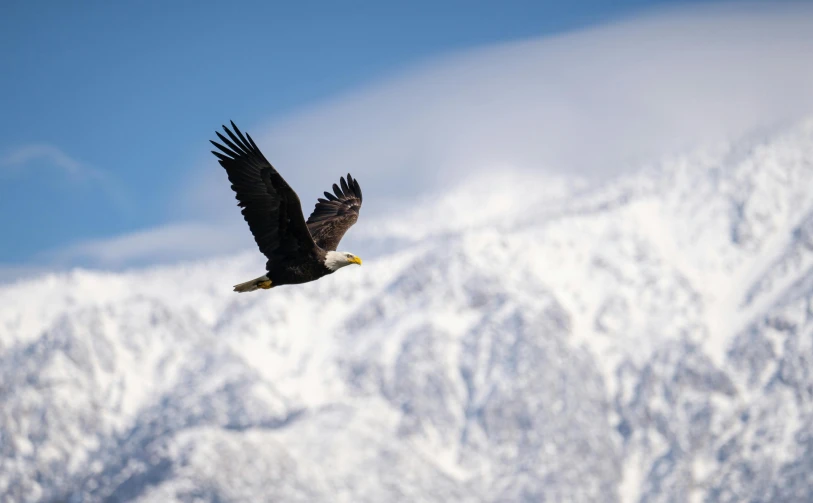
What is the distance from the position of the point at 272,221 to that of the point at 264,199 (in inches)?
30.3

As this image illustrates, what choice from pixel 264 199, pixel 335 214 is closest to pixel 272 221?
pixel 264 199

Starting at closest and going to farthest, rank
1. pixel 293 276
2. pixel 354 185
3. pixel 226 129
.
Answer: pixel 226 129, pixel 293 276, pixel 354 185

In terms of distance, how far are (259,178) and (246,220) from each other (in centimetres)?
143

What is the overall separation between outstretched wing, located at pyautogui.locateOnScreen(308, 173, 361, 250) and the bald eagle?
454cm

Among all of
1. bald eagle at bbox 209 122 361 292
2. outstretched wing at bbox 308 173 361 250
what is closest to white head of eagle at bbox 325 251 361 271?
bald eagle at bbox 209 122 361 292

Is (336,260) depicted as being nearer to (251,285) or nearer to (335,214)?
(251,285)

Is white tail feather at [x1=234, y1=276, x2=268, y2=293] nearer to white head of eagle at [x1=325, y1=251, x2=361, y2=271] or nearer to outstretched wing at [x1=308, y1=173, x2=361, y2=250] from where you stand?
white head of eagle at [x1=325, y1=251, x2=361, y2=271]

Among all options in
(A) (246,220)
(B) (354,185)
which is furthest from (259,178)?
(B) (354,185)

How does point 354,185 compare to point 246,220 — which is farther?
point 354,185

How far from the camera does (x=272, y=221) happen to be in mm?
34000

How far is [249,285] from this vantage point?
3466 cm

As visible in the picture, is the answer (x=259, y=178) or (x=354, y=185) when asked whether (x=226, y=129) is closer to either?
(x=259, y=178)

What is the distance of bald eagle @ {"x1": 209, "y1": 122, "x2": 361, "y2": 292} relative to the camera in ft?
108

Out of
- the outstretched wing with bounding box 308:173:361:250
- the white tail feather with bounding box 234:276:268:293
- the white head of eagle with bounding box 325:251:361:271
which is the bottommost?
the white tail feather with bounding box 234:276:268:293
